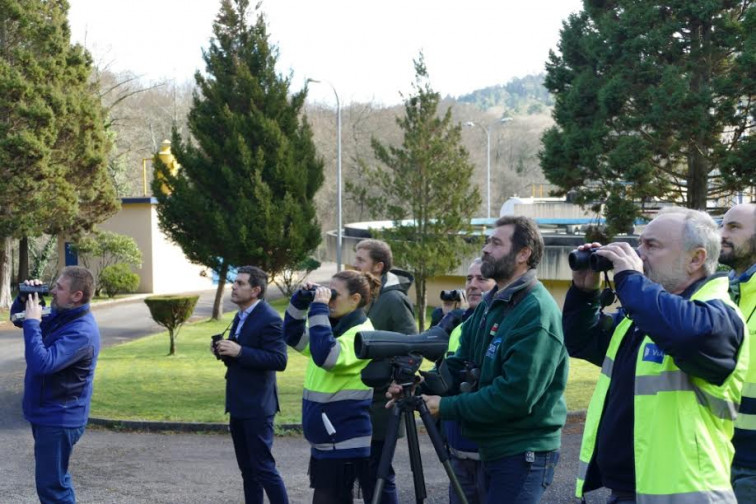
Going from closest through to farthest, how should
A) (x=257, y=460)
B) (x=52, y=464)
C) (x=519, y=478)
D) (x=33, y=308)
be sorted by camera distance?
(x=519, y=478) → (x=52, y=464) → (x=33, y=308) → (x=257, y=460)

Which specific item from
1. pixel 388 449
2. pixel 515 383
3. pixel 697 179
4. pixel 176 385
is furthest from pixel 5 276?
pixel 515 383

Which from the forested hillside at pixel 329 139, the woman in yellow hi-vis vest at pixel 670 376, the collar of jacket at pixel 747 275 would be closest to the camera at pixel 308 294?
the woman in yellow hi-vis vest at pixel 670 376

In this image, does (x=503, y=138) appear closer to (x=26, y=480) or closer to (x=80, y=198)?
(x=80, y=198)

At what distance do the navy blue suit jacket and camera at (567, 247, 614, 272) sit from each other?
126 inches

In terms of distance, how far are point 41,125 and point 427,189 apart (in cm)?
1709

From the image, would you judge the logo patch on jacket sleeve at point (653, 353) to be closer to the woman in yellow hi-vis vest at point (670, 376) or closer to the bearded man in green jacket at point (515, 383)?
the woman in yellow hi-vis vest at point (670, 376)

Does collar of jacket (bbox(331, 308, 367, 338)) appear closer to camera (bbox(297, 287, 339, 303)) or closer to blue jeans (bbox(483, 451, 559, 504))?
camera (bbox(297, 287, 339, 303))

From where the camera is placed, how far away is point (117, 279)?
105ft

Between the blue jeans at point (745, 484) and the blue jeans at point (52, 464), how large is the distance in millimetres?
4087

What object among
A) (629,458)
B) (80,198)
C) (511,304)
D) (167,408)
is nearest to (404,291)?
(511,304)

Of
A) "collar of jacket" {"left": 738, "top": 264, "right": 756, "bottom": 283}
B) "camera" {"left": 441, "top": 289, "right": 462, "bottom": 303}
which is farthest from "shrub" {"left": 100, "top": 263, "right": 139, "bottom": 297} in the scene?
"collar of jacket" {"left": 738, "top": 264, "right": 756, "bottom": 283}

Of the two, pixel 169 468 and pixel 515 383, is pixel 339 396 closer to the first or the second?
pixel 515 383

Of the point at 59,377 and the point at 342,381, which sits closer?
the point at 342,381

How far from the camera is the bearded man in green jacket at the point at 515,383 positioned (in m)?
3.89
